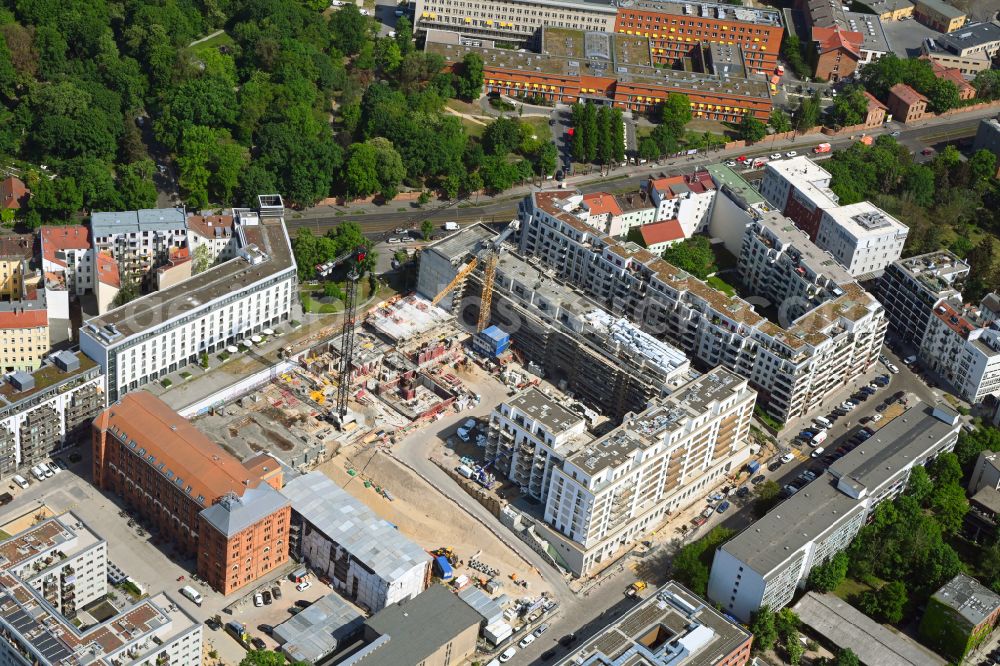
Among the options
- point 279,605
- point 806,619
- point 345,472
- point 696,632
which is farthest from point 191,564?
point 806,619

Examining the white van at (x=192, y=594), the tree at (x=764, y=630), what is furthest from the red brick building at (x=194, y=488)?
the tree at (x=764, y=630)

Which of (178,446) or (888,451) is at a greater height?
(888,451)

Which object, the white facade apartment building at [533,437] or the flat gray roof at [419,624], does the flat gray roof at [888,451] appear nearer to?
the white facade apartment building at [533,437]

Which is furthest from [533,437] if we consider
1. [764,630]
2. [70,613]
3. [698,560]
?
[70,613]

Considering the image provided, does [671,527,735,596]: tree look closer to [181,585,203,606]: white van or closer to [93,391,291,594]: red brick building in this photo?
[93,391,291,594]: red brick building

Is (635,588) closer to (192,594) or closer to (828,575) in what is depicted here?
(828,575)

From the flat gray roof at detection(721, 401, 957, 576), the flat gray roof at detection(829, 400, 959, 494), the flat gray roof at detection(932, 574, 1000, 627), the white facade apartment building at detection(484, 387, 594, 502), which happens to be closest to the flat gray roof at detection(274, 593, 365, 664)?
the white facade apartment building at detection(484, 387, 594, 502)
